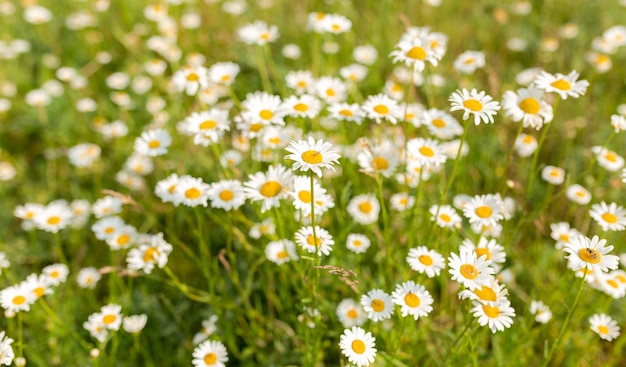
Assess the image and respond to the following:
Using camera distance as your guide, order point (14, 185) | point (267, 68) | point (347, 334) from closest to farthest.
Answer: point (347, 334)
point (14, 185)
point (267, 68)

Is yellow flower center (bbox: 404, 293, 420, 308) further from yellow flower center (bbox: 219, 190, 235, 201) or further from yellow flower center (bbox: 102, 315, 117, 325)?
Answer: yellow flower center (bbox: 102, 315, 117, 325)

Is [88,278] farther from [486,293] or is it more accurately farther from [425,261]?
[486,293]

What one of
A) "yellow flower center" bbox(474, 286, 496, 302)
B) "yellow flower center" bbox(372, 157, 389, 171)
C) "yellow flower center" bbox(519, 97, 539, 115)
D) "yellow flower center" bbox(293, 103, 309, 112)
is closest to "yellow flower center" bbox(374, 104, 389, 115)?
"yellow flower center" bbox(372, 157, 389, 171)

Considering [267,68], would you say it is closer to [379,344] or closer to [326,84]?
[326,84]

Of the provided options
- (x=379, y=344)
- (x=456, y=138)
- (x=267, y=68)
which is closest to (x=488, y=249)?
(x=379, y=344)

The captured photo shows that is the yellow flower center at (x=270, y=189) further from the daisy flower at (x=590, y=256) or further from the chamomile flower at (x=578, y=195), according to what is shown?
the chamomile flower at (x=578, y=195)

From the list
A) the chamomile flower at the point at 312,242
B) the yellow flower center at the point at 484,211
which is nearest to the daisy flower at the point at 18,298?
the chamomile flower at the point at 312,242
